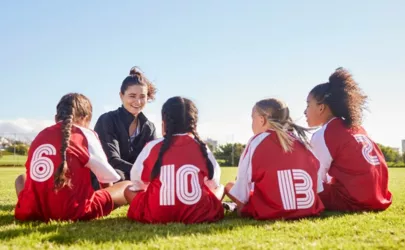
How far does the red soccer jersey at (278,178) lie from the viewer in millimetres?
4457

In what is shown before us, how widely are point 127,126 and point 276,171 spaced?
3215mm

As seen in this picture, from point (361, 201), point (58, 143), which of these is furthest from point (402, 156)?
point (58, 143)

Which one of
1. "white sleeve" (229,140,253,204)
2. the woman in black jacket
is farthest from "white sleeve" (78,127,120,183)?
the woman in black jacket

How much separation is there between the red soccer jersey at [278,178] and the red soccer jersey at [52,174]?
1.45 metres

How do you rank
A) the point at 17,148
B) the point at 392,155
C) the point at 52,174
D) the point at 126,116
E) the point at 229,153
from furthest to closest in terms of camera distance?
the point at 17,148 < the point at 229,153 < the point at 392,155 < the point at 126,116 < the point at 52,174

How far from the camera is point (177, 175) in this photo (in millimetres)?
4238

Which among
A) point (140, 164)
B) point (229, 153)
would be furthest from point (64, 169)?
point (229, 153)

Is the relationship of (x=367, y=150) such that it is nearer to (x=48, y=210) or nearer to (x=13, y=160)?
(x=48, y=210)

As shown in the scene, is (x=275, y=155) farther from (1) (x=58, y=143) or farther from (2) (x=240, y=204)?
(1) (x=58, y=143)

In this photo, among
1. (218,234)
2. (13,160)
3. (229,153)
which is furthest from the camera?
(13,160)

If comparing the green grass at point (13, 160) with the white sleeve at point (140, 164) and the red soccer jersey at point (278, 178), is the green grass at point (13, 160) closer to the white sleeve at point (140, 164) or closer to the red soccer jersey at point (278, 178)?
the white sleeve at point (140, 164)

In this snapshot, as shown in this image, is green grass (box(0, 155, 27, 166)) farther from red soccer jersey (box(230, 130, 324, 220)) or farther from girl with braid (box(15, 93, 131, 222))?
red soccer jersey (box(230, 130, 324, 220))

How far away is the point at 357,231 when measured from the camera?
3.96 metres

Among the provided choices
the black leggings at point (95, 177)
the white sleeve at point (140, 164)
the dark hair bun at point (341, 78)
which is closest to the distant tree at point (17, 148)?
the black leggings at point (95, 177)
